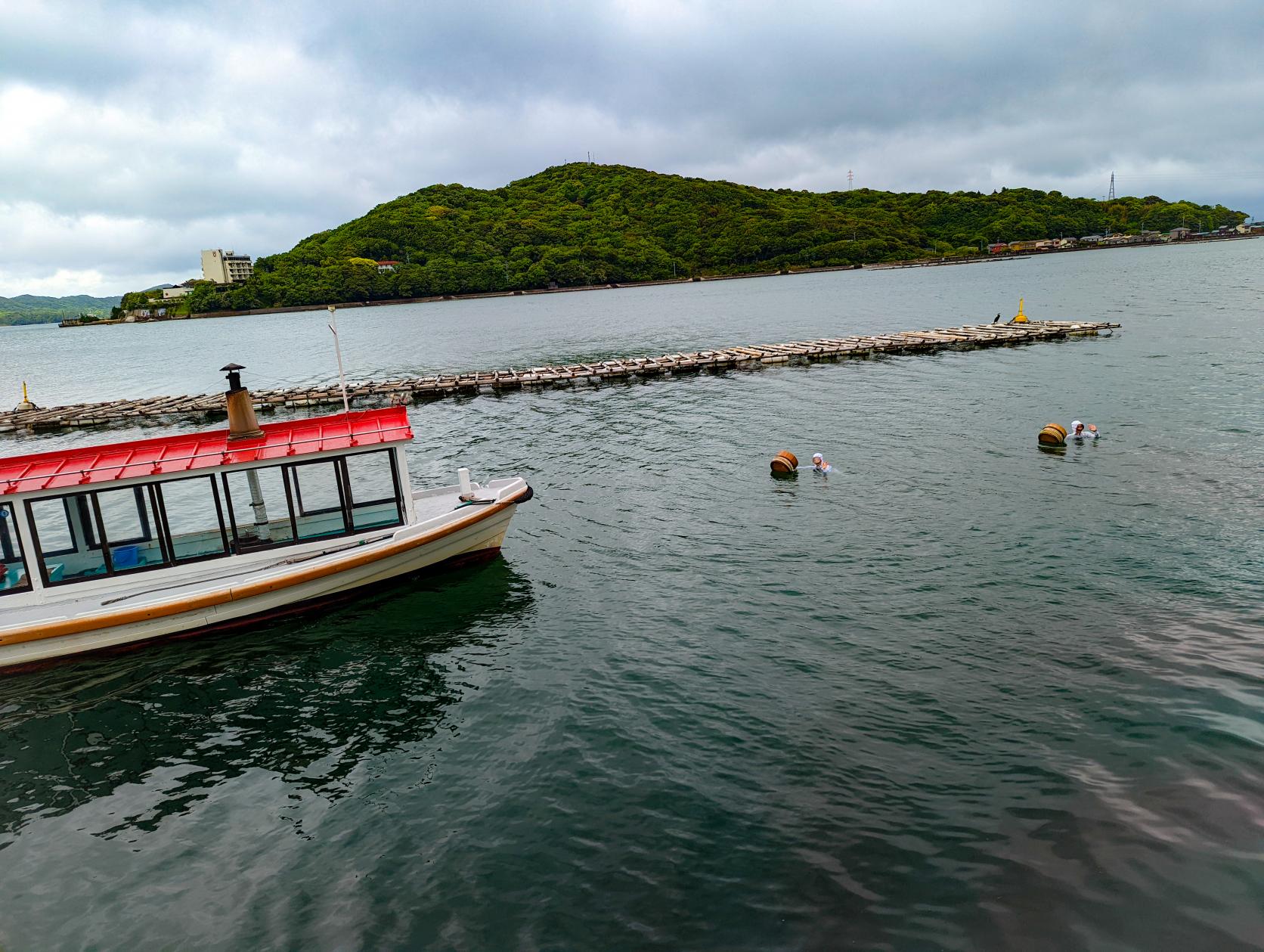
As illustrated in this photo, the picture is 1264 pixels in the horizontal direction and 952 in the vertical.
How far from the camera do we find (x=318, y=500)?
19.5 metres

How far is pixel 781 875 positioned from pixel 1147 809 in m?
5.58

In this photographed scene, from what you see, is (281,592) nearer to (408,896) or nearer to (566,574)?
(566,574)

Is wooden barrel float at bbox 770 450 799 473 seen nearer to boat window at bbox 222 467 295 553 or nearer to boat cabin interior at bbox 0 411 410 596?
boat cabin interior at bbox 0 411 410 596

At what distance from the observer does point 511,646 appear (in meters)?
→ 17.4

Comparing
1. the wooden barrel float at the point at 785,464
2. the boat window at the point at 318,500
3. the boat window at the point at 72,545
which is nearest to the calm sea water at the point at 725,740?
the wooden barrel float at the point at 785,464

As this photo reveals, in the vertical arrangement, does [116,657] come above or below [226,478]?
below

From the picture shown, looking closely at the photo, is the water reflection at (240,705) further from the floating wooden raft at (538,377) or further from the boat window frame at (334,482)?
the floating wooden raft at (538,377)

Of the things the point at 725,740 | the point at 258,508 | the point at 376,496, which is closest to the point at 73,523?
the point at 258,508

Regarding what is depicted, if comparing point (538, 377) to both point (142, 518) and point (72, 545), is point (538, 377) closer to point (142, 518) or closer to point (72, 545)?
point (142, 518)

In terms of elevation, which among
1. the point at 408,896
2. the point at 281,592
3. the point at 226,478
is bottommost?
the point at 408,896

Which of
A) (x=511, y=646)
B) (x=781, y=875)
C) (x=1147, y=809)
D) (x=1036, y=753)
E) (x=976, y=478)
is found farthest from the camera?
(x=976, y=478)

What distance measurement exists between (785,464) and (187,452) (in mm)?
19986

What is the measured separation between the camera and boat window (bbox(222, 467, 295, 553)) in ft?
61.2

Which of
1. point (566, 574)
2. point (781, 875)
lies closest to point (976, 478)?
point (566, 574)
